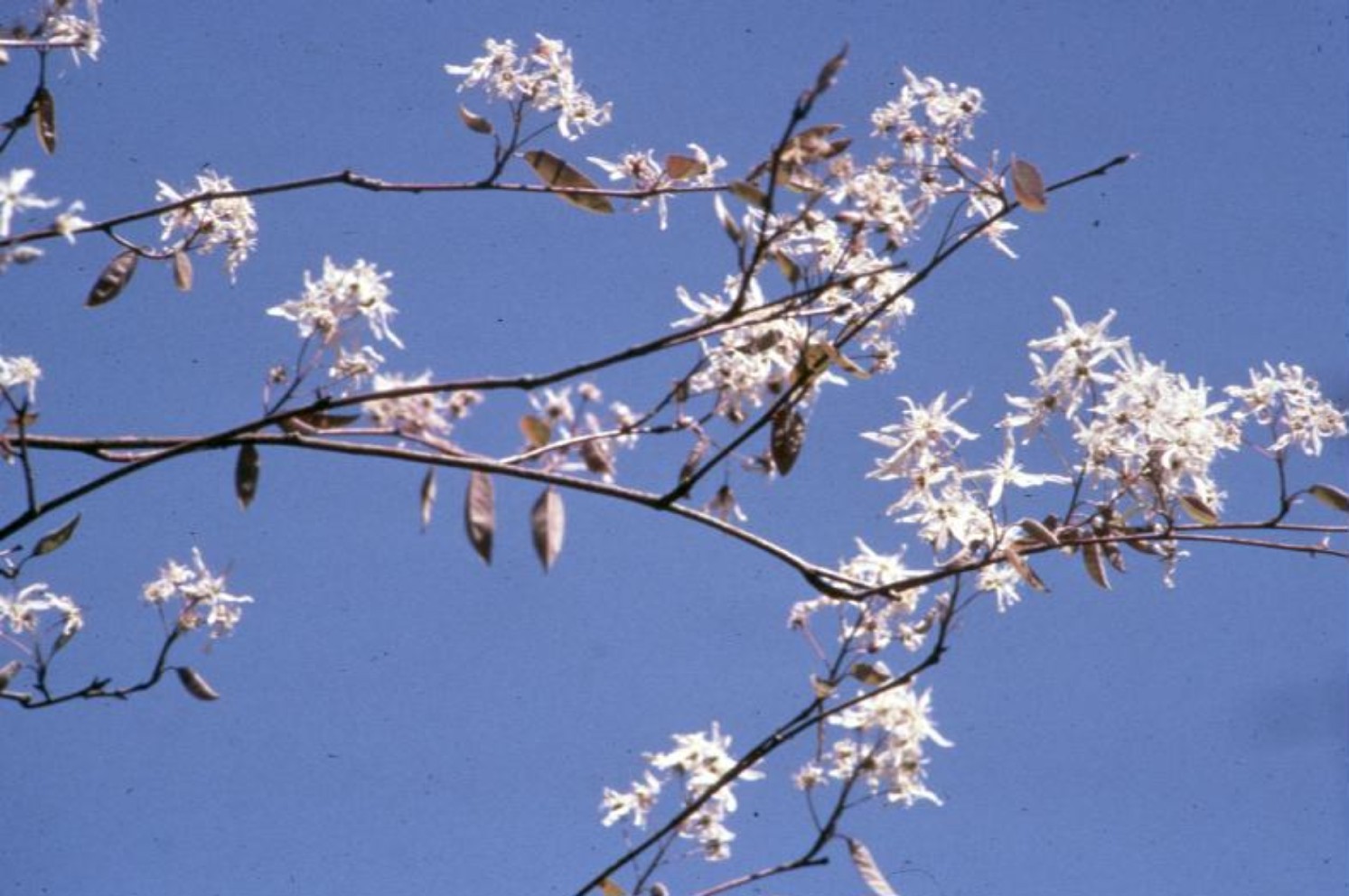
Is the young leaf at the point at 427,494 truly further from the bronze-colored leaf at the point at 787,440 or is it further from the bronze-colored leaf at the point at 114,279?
the bronze-colored leaf at the point at 114,279

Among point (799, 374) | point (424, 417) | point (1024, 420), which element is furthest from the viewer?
point (1024, 420)

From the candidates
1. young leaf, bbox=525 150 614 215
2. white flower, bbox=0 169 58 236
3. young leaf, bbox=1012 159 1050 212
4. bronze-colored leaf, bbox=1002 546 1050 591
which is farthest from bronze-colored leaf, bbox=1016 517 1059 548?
white flower, bbox=0 169 58 236

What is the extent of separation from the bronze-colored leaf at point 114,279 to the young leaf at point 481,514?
1027 millimetres

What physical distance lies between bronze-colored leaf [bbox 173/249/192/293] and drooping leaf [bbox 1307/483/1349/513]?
6.66ft

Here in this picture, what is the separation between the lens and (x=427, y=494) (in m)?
1.75

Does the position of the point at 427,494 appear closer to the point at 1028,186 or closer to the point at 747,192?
the point at 747,192

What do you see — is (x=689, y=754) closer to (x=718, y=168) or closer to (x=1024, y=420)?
(x=1024, y=420)

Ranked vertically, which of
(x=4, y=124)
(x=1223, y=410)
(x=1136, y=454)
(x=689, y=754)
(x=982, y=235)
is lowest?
(x=689, y=754)

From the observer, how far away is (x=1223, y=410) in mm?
2443

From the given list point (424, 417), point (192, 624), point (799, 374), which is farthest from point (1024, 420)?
point (192, 624)

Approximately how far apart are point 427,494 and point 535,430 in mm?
182

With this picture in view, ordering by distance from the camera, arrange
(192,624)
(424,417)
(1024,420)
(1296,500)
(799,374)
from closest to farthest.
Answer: (424,417) < (799,374) < (1296,500) < (1024,420) < (192,624)

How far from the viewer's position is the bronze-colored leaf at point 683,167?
2.27 meters

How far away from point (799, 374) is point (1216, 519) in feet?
2.50
